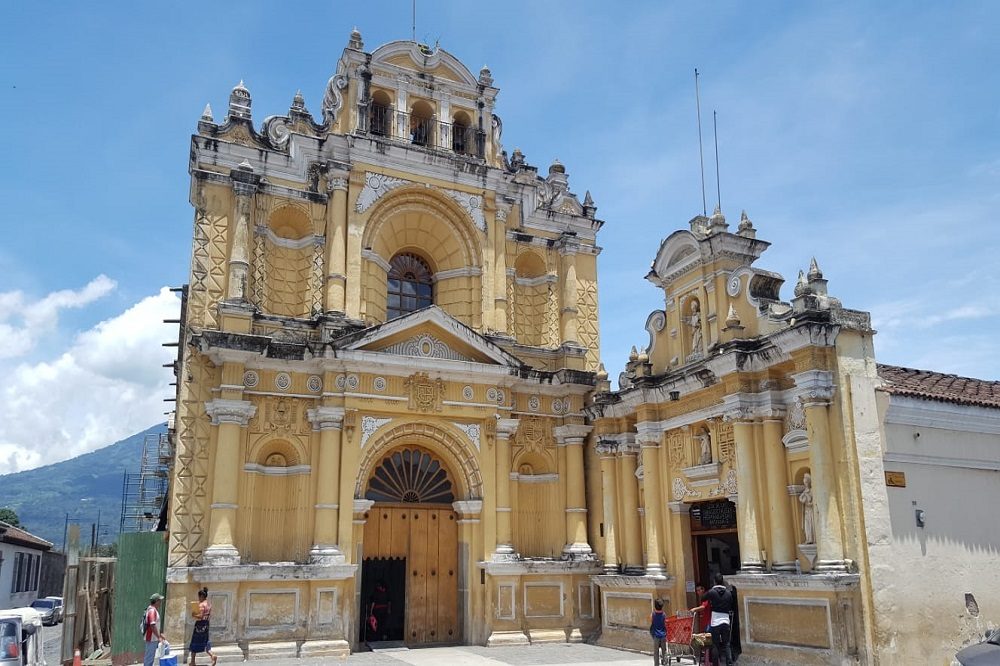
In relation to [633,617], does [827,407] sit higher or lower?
higher

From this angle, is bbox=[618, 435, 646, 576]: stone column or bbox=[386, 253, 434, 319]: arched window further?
bbox=[386, 253, 434, 319]: arched window

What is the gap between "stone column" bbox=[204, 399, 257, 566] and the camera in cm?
1753

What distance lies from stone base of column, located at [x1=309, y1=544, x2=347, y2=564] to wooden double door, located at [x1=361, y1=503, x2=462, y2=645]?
135 centimetres

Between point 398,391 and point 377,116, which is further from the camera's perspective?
point 377,116

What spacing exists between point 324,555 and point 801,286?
36.2 feet

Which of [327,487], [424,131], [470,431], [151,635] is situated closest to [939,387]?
[470,431]

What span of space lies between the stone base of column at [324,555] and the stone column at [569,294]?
822 centimetres

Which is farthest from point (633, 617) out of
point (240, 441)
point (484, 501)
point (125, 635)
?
point (125, 635)

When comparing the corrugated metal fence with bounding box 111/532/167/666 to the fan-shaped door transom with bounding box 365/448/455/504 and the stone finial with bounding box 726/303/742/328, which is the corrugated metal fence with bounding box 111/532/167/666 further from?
the stone finial with bounding box 726/303/742/328

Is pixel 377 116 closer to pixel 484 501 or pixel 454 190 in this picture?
pixel 454 190

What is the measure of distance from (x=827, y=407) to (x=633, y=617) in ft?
22.6

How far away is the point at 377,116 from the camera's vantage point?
22562 mm

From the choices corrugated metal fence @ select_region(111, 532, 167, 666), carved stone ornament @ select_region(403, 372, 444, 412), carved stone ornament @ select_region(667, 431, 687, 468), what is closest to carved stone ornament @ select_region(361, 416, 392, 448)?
carved stone ornament @ select_region(403, 372, 444, 412)

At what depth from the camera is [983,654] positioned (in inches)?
387
